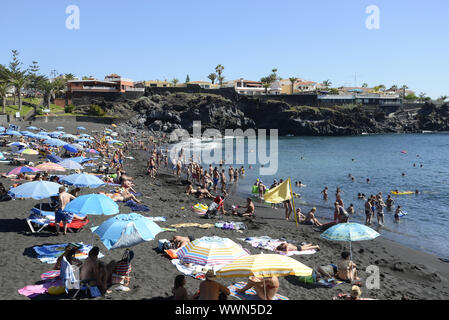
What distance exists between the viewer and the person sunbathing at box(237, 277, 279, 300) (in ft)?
22.4

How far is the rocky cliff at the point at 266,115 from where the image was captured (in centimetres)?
7569

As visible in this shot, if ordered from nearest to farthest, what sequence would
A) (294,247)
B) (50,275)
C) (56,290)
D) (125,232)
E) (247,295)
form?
(56,290) < (247,295) < (50,275) < (125,232) < (294,247)

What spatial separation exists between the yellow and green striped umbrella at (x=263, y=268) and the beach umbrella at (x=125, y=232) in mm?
1947

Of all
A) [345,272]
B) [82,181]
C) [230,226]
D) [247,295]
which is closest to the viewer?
[247,295]

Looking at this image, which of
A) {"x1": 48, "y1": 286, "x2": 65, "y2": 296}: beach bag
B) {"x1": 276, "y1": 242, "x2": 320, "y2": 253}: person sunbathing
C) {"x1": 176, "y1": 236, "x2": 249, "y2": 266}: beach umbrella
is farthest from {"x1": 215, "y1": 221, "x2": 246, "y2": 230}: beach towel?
{"x1": 48, "y1": 286, "x2": 65, "y2": 296}: beach bag

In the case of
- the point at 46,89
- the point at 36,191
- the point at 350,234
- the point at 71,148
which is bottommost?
the point at 350,234

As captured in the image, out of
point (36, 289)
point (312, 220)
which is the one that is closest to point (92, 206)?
point (36, 289)

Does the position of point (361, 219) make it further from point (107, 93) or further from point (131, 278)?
point (107, 93)

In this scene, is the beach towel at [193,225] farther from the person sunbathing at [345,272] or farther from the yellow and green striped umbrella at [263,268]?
the yellow and green striped umbrella at [263,268]

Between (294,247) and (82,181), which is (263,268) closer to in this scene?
(294,247)

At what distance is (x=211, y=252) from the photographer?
740 centimetres

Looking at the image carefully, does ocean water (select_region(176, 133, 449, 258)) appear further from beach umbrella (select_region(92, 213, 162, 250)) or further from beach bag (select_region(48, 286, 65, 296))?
beach bag (select_region(48, 286, 65, 296))

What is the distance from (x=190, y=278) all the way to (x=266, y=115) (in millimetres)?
81223

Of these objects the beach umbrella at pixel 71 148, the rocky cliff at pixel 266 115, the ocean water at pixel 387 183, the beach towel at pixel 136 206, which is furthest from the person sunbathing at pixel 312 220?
the rocky cliff at pixel 266 115
